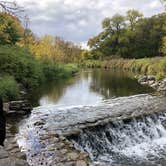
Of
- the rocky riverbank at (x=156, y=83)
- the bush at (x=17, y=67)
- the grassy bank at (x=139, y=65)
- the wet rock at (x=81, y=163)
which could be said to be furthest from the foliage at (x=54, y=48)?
the wet rock at (x=81, y=163)

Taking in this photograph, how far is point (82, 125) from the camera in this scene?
9.16 metres

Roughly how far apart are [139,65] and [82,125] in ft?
82.4

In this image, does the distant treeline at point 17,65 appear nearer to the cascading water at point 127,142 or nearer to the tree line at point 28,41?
the tree line at point 28,41

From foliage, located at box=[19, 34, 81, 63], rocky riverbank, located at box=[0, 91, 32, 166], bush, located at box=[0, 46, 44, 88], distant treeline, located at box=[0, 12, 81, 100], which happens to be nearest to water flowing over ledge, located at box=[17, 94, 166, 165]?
rocky riverbank, located at box=[0, 91, 32, 166]

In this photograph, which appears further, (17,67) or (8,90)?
(17,67)

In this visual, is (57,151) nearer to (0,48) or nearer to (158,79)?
(0,48)

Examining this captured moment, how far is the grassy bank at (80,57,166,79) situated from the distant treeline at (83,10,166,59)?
495 cm

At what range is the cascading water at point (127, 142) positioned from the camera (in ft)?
25.8

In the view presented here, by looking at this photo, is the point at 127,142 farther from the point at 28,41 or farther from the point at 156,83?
the point at 28,41

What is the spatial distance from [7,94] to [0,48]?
533cm

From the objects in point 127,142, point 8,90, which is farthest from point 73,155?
point 8,90

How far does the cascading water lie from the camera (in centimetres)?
788

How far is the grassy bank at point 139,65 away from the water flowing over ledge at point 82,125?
29.7ft

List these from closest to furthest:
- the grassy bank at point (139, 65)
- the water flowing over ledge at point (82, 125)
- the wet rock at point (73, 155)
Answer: the wet rock at point (73, 155) → the water flowing over ledge at point (82, 125) → the grassy bank at point (139, 65)
